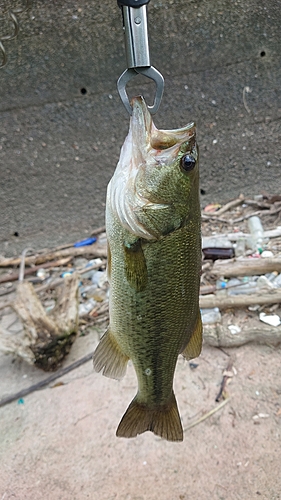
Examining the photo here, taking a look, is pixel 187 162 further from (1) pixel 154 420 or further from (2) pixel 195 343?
(1) pixel 154 420

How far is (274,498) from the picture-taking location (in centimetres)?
192

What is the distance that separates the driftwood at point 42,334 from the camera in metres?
2.72

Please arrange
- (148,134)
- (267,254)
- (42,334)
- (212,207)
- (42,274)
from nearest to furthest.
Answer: (148,134), (42,334), (267,254), (42,274), (212,207)

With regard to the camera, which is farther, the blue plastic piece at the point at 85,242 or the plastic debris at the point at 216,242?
the blue plastic piece at the point at 85,242

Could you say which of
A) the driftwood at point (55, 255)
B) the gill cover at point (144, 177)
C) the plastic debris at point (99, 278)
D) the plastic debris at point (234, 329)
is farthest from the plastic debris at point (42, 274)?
the gill cover at point (144, 177)

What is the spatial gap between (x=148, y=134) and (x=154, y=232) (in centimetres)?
28

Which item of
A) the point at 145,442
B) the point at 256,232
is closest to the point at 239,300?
the point at 256,232

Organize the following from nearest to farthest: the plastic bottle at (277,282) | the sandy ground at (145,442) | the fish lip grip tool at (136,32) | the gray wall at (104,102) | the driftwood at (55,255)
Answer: the fish lip grip tool at (136,32), the sandy ground at (145,442), the plastic bottle at (277,282), the gray wall at (104,102), the driftwood at (55,255)

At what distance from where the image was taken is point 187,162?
1222 millimetres

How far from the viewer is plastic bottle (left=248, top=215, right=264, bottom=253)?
11.4 ft

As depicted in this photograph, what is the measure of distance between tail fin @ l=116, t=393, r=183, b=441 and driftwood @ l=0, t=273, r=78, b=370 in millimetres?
1373

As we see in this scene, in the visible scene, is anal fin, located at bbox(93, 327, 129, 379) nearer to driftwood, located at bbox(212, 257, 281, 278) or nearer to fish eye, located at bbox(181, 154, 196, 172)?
fish eye, located at bbox(181, 154, 196, 172)

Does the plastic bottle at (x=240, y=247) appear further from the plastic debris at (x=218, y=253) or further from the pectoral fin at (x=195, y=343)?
the pectoral fin at (x=195, y=343)

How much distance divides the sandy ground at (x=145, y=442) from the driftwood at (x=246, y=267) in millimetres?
608
